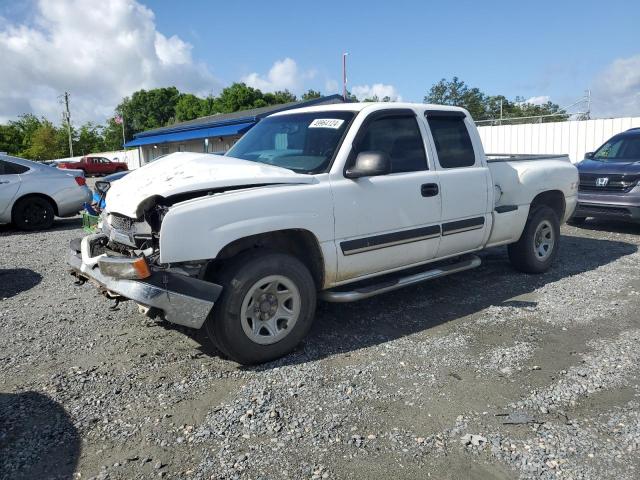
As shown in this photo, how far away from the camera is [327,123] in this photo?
465cm

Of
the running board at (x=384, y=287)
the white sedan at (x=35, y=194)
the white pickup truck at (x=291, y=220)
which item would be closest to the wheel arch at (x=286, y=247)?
the white pickup truck at (x=291, y=220)

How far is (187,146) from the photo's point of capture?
3428 cm

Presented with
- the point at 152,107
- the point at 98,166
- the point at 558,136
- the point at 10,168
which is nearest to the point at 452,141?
the point at 10,168

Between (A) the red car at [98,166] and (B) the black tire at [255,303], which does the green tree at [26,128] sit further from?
(B) the black tire at [255,303]

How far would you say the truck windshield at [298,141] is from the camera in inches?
174

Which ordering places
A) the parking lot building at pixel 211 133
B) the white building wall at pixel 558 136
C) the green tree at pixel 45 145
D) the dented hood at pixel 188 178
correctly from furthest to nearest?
the green tree at pixel 45 145, the parking lot building at pixel 211 133, the white building wall at pixel 558 136, the dented hood at pixel 188 178

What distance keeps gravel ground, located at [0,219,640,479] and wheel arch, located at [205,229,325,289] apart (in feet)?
2.18

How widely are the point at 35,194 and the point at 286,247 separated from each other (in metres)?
8.22

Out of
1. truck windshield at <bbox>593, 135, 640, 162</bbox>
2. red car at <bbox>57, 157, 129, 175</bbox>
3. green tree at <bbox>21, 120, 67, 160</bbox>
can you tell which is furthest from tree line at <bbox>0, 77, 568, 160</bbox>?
truck windshield at <bbox>593, 135, 640, 162</bbox>

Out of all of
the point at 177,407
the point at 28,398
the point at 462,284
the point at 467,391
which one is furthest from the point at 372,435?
the point at 462,284

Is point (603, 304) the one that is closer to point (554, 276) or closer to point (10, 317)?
point (554, 276)

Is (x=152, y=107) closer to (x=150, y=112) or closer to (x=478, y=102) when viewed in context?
(x=150, y=112)

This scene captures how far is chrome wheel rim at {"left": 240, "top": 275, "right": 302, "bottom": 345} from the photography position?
3834 mm

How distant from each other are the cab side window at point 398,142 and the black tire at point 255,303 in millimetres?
1257
